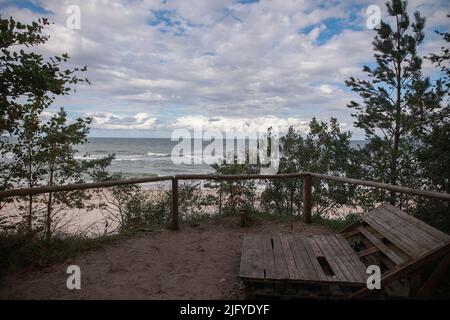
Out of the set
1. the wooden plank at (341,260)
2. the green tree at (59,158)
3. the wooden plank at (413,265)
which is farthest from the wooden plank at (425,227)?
the green tree at (59,158)

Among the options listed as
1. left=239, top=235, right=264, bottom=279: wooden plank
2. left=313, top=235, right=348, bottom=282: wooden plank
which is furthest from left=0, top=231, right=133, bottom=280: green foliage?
left=313, top=235, right=348, bottom=282: wooden plank

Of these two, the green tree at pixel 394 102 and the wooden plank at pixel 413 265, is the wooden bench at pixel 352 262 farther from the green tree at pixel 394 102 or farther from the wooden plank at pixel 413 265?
the green tree at pixel 394 102

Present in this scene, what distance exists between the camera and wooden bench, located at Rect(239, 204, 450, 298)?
307 centimetres

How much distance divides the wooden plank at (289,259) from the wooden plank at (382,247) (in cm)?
107

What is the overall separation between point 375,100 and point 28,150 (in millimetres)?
9385

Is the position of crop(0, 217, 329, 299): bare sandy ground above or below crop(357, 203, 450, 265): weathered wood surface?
below

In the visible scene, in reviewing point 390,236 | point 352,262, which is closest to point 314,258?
point 352,262

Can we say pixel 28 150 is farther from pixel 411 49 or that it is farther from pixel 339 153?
pixel 411 49

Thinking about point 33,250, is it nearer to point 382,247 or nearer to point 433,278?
point 382,247

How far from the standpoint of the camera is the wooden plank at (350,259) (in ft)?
10.8

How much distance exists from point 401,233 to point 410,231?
11 centimetres

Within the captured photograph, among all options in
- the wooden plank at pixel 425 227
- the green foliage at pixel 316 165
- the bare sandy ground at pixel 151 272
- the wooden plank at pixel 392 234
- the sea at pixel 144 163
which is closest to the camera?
the wooden plank at pixel 425 227

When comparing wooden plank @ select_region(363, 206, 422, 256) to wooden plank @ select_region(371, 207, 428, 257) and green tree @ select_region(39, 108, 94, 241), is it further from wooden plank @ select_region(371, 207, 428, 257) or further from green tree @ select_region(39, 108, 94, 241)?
green tree @ select_region(39, 108, 94, 241)

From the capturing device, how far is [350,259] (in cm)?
381
